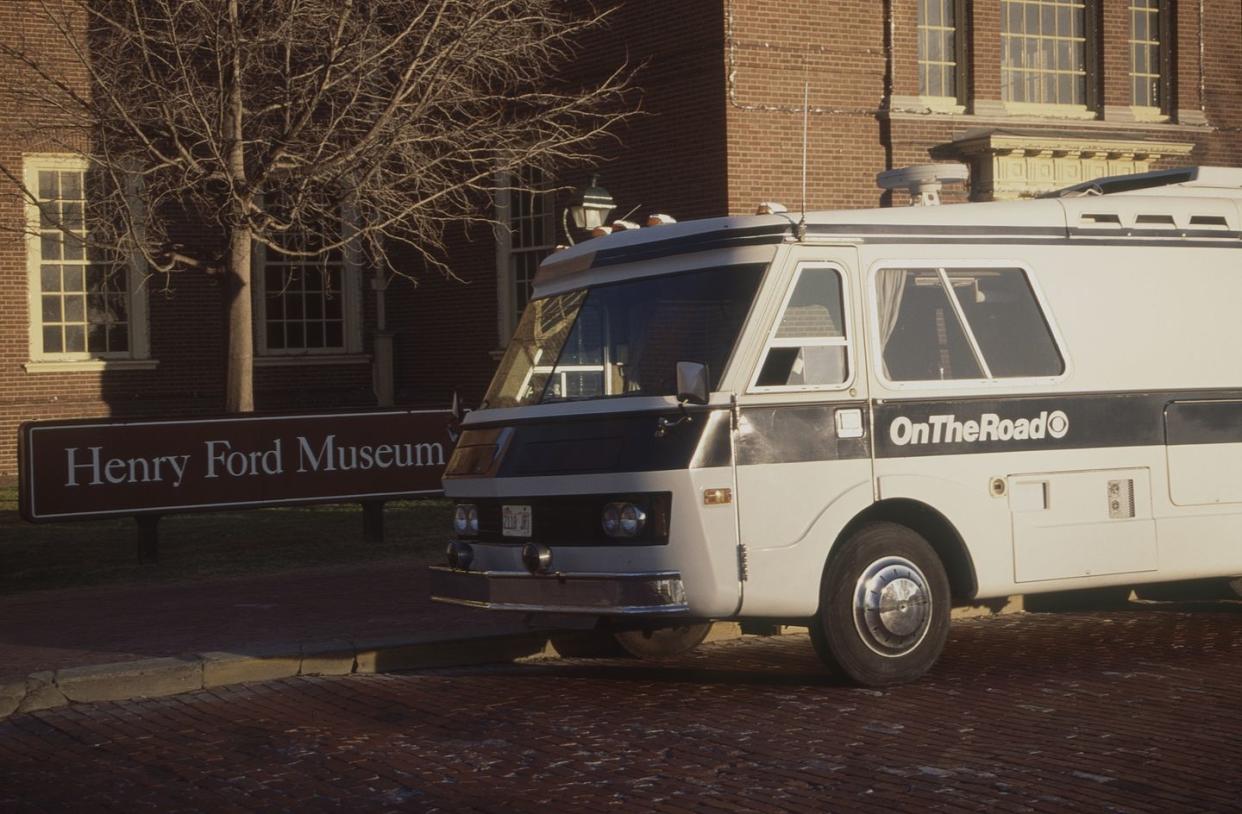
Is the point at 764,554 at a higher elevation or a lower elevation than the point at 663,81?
lower

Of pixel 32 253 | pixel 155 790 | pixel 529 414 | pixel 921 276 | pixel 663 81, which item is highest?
pixel 663 81

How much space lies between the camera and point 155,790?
22.2ft

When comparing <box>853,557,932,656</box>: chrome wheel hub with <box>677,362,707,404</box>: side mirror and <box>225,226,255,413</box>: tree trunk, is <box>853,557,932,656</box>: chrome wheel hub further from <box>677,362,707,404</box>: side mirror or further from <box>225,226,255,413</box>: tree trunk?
<box>225,226,255,413</box>: tree trunk

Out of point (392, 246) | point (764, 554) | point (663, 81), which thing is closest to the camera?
point (764, 554)

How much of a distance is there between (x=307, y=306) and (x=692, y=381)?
17793mm

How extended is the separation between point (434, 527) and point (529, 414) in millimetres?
7649

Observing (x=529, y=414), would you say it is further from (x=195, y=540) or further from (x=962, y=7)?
(x=962, y=7)

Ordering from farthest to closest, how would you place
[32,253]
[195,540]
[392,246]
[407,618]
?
[392,246]
[32,253]
[195,540]
[407,618]

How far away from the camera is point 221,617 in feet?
36.2

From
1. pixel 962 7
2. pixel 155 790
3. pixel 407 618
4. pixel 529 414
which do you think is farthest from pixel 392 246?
pixel 155 790

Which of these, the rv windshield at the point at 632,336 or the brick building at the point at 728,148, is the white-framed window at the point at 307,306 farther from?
the rv windshield at the point at 632,336

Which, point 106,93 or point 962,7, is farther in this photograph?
point 962,7

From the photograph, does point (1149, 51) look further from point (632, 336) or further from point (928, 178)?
point (632, 336)

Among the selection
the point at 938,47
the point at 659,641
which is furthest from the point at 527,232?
the point at 659,641
